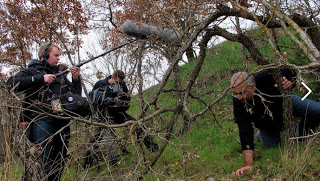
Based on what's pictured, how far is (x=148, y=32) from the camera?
549cm

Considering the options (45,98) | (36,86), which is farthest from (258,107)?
(36,86)

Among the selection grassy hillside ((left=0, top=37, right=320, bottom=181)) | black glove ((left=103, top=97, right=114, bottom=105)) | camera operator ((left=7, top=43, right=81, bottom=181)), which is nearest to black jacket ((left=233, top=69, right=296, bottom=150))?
grassy hillside ((left=0, top=37, right=320, bottom=181))

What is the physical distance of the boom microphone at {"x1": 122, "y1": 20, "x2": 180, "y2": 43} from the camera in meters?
5.00

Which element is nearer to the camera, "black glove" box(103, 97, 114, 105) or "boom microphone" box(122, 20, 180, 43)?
"black glove" box(103, 97, 114, 105)

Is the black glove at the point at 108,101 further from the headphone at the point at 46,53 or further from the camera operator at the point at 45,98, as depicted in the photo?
the headphone at the point at 46,53

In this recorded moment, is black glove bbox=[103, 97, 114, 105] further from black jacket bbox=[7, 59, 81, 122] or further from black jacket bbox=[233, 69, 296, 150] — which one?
black jacket bbox=[233, 69, 296, 150]

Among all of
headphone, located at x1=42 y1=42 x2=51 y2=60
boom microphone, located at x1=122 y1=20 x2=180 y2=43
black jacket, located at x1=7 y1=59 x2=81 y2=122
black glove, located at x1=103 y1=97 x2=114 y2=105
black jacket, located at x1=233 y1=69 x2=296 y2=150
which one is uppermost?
boom microphone, located at x1=122 y1=20 x2=180 y2=43

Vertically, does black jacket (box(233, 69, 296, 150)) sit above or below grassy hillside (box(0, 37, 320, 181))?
above

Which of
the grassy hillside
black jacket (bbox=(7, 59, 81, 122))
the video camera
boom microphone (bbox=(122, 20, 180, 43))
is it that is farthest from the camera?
boom microphone (bbox=(122, 20, 180, 43))

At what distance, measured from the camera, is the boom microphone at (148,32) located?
16.4 feet

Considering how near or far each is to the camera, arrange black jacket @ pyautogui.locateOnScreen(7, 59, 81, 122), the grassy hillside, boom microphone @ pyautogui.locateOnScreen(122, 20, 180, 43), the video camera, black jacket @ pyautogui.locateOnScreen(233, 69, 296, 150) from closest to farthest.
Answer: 1. the grassy hillside
2. black jacket @ pyautogui.locateOnScreen(7, 59, 81, 122)
3. black jacket @ pyautogui.locateOnScreen(233, 69, 296, 150)
4. the video camera
5. boom microphone @ pyautogui.locateOnScreen(122, 20, 180, 43)

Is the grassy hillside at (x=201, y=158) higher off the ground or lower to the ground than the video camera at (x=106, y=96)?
lower

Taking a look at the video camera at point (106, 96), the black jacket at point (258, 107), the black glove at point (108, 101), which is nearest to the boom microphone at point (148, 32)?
the video camera at point (106, 96)

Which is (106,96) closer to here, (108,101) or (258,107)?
(108,101)
